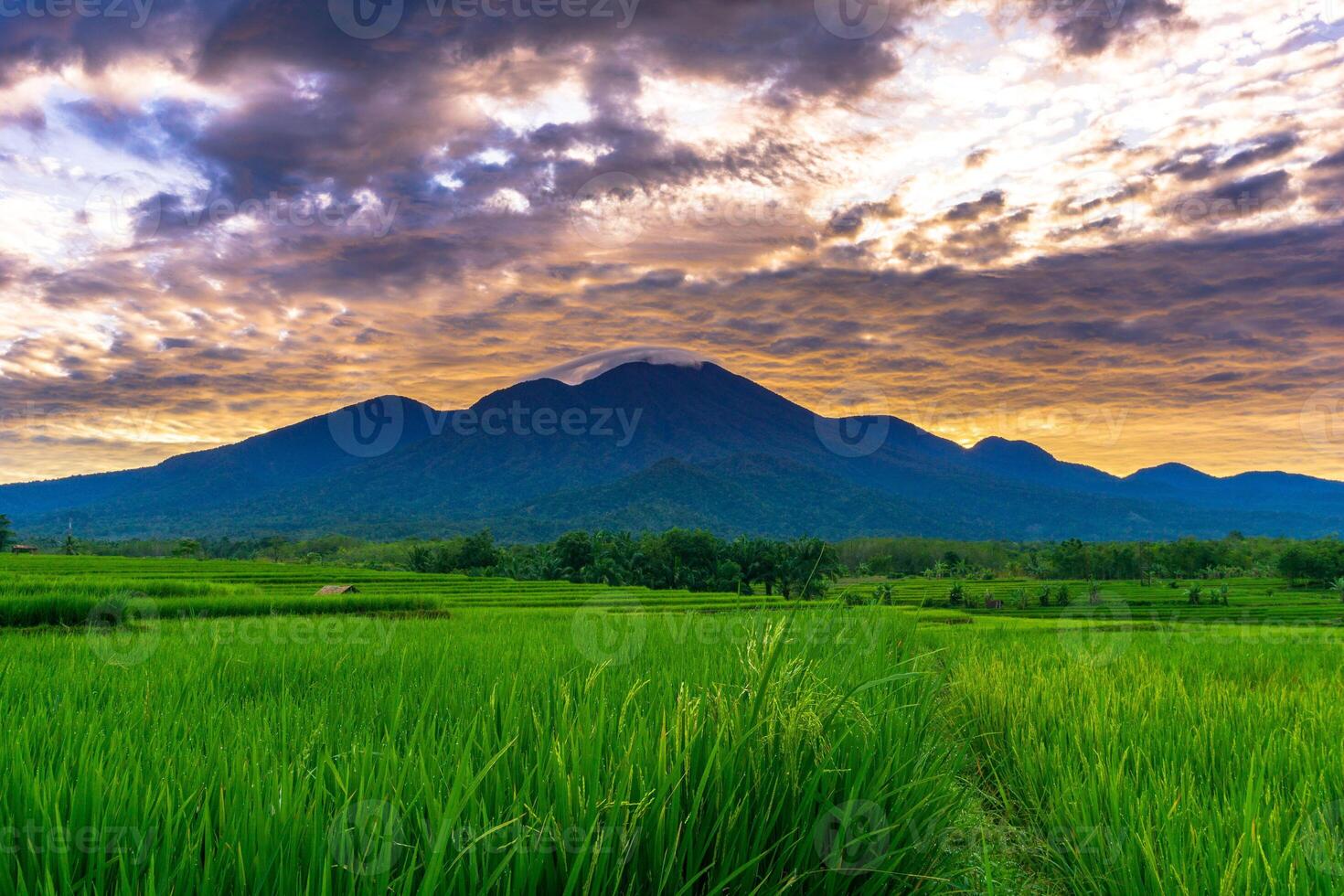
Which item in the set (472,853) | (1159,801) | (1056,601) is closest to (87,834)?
(472,853)

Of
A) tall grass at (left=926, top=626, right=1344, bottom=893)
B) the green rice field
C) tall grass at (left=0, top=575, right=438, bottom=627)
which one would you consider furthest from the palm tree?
the green rice field

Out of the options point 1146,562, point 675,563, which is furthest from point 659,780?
point 1146,562

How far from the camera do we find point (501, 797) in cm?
210

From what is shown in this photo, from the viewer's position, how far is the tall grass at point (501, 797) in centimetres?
171

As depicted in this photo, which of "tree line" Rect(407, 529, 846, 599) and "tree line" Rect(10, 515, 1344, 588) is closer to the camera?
"tree line" Rect(407, 529, 846, 599)

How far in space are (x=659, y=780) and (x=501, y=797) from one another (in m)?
0.50

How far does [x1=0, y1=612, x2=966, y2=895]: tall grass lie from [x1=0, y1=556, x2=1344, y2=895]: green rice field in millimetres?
14

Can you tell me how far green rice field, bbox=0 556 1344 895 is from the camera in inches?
70.2

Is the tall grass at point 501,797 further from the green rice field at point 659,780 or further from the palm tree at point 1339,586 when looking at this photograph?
the palm tree at point 1339,586

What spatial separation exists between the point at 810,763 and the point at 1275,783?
7.76ft

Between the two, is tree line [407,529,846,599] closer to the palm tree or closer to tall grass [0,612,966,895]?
the palm tree

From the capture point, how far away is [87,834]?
1.90m

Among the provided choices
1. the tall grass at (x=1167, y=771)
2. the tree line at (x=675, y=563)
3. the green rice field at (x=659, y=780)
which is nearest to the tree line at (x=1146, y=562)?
the tree line at (x=675, y=563)

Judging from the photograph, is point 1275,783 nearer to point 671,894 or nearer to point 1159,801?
point 1159,801
